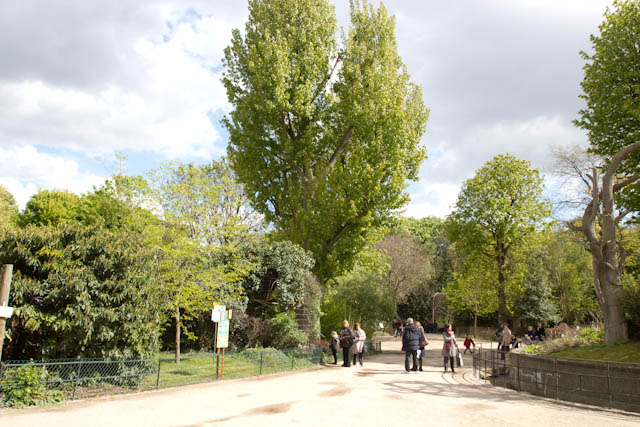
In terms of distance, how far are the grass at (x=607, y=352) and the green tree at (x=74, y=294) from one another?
467 inches

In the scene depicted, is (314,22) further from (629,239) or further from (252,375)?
(629,239)

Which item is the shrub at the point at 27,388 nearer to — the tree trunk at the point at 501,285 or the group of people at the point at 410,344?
the group of people at the point at 410,344

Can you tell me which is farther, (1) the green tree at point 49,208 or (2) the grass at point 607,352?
(1) the green tree at point 49,208

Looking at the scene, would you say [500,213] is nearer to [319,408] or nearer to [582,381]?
[582,381]

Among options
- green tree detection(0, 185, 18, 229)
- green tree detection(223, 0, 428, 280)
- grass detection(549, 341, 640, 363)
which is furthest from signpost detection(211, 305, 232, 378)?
green tree detection(0, 185, 18, 229)

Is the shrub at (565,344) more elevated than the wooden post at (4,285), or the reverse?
the wooden post at (4,285)

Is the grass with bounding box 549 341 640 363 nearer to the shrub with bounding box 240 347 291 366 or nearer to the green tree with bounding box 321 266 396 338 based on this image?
the shrub with bounding box 240 347 291 366

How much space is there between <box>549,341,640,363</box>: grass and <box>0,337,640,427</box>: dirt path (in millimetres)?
3074

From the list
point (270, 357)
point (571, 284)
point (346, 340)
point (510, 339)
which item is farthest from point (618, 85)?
point (571, 284)

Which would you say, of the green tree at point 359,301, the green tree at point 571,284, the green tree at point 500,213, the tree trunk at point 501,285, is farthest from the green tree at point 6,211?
the green tree at point 571,284

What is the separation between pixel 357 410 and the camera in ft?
28.5

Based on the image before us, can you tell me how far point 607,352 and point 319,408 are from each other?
9.45 meters

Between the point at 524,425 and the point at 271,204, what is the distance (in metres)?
16.4

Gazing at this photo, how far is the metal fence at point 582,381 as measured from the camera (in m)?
9.62
